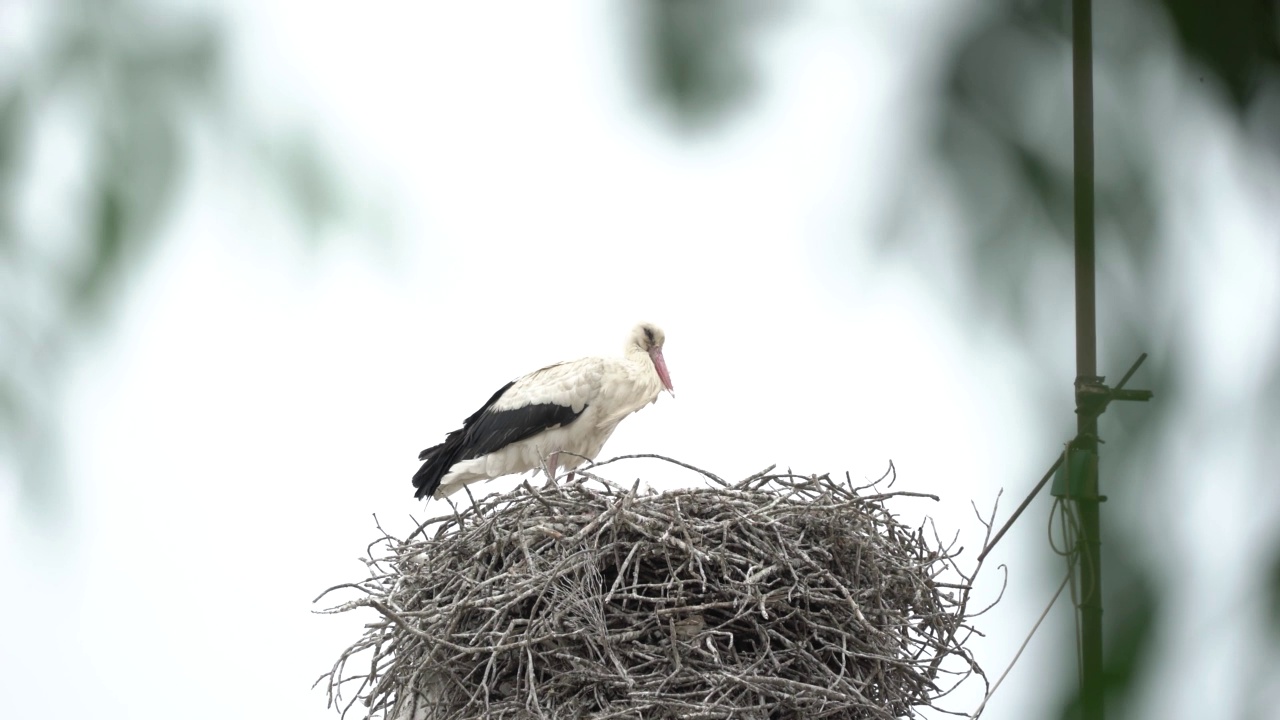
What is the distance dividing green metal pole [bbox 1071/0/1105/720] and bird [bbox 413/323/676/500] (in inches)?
209

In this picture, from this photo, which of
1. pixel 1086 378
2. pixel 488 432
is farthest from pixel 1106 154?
pixel 488 432

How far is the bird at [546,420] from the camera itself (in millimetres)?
5969

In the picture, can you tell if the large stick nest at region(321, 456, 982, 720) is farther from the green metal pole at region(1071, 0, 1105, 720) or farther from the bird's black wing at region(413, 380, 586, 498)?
the green metal pole at region(1071, 0, 1105, 720)

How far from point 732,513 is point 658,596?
0.32 meters

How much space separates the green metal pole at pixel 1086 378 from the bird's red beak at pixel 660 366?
557 cm

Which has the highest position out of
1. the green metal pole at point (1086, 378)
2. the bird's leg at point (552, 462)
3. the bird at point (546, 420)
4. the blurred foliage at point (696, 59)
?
the bird at point (546, 420)

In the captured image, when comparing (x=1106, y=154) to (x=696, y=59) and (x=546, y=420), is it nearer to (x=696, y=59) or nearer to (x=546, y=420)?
(x=696, y=59)

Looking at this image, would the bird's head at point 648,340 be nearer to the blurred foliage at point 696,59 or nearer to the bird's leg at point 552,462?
the bird's leg at point 552,462

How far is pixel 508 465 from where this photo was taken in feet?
20.1

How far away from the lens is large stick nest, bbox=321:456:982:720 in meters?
3.90

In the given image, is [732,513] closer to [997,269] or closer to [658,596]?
[658,596]

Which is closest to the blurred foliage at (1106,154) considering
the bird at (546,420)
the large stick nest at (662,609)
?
the large stick nest at (662,609)

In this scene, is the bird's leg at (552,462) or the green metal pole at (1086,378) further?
the bird's leg at (552,462)

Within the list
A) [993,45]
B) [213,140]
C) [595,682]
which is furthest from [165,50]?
[595,682]
